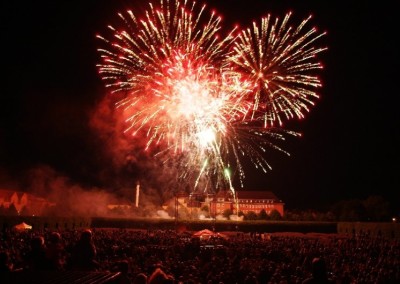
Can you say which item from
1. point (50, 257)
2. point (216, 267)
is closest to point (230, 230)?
point (216, 267)

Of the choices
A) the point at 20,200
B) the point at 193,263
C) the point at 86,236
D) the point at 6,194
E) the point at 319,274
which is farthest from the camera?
the point at 20,200

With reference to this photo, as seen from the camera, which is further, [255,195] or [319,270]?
[255,195]

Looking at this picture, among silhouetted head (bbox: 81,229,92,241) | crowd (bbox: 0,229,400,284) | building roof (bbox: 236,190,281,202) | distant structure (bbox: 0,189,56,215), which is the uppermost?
building roof (bbox: 236,190,281,202)

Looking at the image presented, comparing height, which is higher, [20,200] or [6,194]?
[6,194]

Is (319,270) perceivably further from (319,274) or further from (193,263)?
(193,263)

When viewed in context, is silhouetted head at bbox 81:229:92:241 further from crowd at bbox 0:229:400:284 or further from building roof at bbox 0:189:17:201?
building roof at bbox 0:189:17:201

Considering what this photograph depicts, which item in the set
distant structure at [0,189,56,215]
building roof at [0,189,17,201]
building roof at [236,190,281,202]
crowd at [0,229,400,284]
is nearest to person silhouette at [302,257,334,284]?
crowd at [0,229,400,284]

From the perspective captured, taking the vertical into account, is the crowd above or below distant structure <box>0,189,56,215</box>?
below

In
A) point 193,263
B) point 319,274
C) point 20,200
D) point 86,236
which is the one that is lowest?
point 193,263

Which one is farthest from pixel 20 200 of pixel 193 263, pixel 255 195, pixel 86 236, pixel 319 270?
pixel 319 270

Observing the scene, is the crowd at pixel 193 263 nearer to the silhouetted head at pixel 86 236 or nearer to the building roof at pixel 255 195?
the silhouetted head at pixel 86 236

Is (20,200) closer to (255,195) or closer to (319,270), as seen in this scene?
(255,195)

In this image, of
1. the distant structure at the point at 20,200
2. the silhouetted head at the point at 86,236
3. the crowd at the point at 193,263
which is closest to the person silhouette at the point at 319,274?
the crowd at the point at 193,263

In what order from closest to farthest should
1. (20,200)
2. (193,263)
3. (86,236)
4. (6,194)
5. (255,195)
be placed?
(86,236), (193,263), (6,194), (20,200), (255,195)
